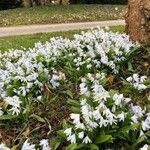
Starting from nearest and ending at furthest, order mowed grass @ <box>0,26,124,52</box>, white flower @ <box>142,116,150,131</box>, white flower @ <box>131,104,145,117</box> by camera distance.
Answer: white flower @ <box>142,116,150,131</box> → white flower @ <box>131,104,145,117</box> → mowed grass @ <box>0,26,124,52</box>

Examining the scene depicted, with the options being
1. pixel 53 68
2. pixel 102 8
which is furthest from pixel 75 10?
pixel 53 68

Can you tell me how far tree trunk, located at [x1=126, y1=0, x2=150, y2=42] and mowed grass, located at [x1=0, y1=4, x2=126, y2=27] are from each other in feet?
48.4

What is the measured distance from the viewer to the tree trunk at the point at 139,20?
6.91m

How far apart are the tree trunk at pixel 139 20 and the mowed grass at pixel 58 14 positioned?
14743 millimetres

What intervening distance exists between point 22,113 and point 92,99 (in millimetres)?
627

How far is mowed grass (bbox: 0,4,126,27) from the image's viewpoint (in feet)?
73.2

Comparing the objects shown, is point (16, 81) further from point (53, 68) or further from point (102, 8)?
point (102, 8)

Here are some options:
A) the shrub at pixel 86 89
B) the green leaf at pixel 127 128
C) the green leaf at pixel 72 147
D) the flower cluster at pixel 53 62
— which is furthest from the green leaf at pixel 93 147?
the flower cluster at pixel 53 62

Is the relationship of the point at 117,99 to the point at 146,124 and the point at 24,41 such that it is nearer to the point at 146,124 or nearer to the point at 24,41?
the point at 146,124

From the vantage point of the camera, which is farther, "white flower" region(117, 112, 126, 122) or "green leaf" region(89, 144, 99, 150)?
"white flower" region(117, 112, 126, 122)

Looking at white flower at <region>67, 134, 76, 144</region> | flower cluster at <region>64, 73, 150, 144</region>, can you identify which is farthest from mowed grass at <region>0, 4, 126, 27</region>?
white flower at <region>67, 134, 76, 144</region>

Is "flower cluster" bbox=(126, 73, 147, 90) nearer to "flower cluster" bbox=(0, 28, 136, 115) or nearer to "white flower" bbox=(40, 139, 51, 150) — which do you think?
"flower cluster" bbox=(0, 28, 136, 115)

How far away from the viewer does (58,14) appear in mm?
24094

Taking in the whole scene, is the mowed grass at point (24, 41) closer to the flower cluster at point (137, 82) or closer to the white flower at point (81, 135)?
the flower cluster at point (137, 82)
